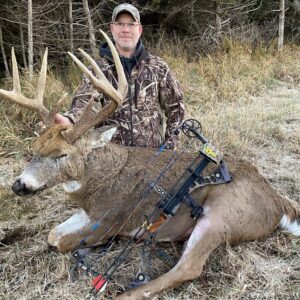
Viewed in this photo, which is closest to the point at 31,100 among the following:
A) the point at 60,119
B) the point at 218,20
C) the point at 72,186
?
the point at 60,119

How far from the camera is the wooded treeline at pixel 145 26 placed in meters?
10.9

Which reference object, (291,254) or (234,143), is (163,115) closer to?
(234,143)

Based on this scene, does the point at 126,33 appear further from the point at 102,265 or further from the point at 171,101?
the point at 102,265

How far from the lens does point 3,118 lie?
6.74 metres

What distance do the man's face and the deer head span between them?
1264mm

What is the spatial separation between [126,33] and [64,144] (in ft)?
6.07

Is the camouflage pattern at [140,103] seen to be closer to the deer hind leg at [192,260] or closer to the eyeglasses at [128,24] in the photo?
the eyeglasses at [128,24]

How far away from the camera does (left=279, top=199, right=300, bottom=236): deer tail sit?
11.8ft

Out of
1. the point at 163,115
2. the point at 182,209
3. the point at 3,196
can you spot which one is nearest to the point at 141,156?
the point at 182,209

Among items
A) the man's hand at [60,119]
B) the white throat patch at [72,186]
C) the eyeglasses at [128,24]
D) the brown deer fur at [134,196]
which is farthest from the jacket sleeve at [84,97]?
the white throat patch at [72,186]

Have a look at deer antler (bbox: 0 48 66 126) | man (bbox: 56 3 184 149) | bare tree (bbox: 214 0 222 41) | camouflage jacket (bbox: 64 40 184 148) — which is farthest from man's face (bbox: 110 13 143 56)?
bare tree (bbox: 214 0 222 41)

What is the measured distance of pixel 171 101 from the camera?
16.0 ft

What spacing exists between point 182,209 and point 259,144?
2.74m

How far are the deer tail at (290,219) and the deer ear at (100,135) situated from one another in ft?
5.11
